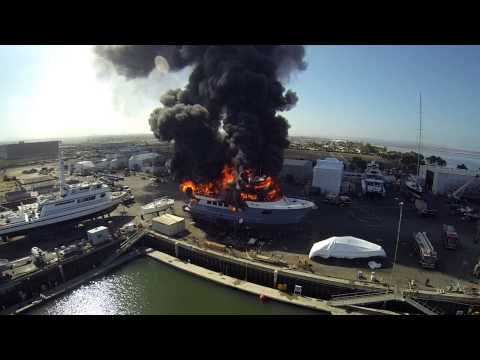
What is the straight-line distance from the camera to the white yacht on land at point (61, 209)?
27.4m

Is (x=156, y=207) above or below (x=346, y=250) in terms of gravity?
above

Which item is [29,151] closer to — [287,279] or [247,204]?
[247,204]

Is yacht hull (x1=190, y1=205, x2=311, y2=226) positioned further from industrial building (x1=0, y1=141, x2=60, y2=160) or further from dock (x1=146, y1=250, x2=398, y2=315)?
industrial building (x1=0, y1=141, x2=60, y2=160)

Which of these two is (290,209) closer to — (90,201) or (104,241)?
(104,241)

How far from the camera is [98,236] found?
2678cm

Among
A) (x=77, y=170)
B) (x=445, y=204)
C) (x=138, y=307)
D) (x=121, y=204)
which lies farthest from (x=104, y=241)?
(x=77, y=170)

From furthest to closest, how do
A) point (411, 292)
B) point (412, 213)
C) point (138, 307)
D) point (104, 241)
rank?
point (412, 213) < point (104, 241) < point (138, 307) < point (411, 292)

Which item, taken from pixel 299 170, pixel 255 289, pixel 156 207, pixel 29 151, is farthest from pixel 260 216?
pixel 29 151

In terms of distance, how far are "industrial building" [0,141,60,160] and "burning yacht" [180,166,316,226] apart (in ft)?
265

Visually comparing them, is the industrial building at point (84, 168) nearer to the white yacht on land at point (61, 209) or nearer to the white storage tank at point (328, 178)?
the white yacht on land at point (61, 209)

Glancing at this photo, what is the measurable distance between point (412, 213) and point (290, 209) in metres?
17.1

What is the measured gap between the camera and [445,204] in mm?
38281

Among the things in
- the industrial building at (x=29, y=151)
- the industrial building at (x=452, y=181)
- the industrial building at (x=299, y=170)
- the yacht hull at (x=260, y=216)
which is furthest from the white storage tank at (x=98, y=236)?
the industrial building at (x=29, y=151)

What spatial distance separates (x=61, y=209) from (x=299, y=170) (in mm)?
36975
